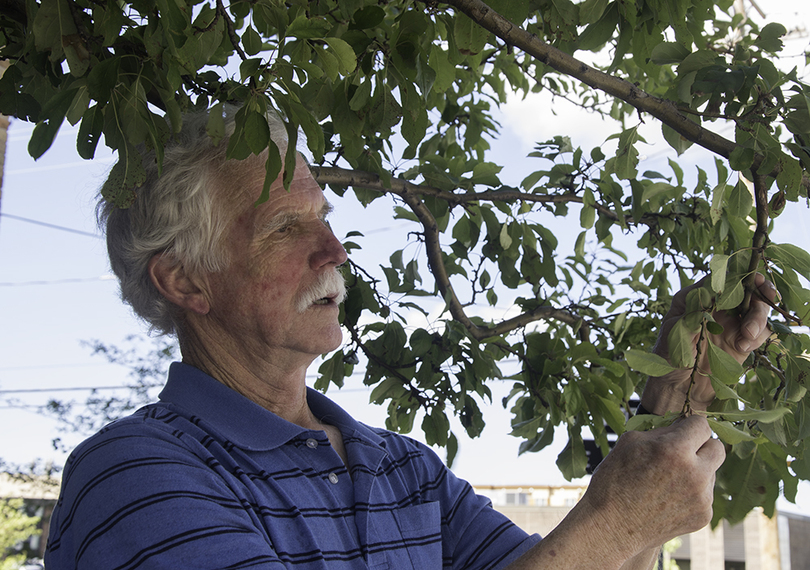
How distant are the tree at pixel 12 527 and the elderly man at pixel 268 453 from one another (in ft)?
36.7

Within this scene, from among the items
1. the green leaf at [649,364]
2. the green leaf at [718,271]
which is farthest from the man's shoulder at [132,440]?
the green leaf at [718,271]

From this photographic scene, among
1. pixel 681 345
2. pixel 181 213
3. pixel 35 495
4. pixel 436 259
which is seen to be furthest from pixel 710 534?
pixel 181 213

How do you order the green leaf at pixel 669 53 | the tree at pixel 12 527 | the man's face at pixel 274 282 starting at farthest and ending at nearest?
the tree at pixel 12 527 < the man's face at pixel 274 282 < the green leaf at pixel 669 53

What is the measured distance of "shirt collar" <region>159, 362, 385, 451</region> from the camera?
3.48ft

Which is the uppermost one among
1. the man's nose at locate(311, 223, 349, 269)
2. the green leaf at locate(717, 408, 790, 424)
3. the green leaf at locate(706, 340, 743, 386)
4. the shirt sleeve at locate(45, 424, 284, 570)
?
the man's nose at locate(311, 223, 349, 269)

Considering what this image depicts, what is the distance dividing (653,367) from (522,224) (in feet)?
2.88

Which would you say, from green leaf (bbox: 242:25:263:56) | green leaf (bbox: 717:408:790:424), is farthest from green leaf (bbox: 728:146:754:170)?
green leaf (bbox: 242:25:263:56)

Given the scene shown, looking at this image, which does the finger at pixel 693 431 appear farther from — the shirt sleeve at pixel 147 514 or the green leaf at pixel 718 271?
the shirt sleeve at pixel 147 514

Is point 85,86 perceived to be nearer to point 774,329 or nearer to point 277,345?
point 277,345

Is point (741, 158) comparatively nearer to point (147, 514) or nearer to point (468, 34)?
point (468, 34)

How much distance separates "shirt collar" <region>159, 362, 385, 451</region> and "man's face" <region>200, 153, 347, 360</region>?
0.36 ft

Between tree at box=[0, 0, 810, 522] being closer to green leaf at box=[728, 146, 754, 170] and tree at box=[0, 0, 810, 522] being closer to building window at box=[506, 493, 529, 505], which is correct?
green leaf at box=[728, 146, 754, 170]

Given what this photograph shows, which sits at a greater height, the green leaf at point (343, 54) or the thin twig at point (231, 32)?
the thin twig at point (231, 32)

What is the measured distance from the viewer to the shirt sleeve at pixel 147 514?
0.79 m
